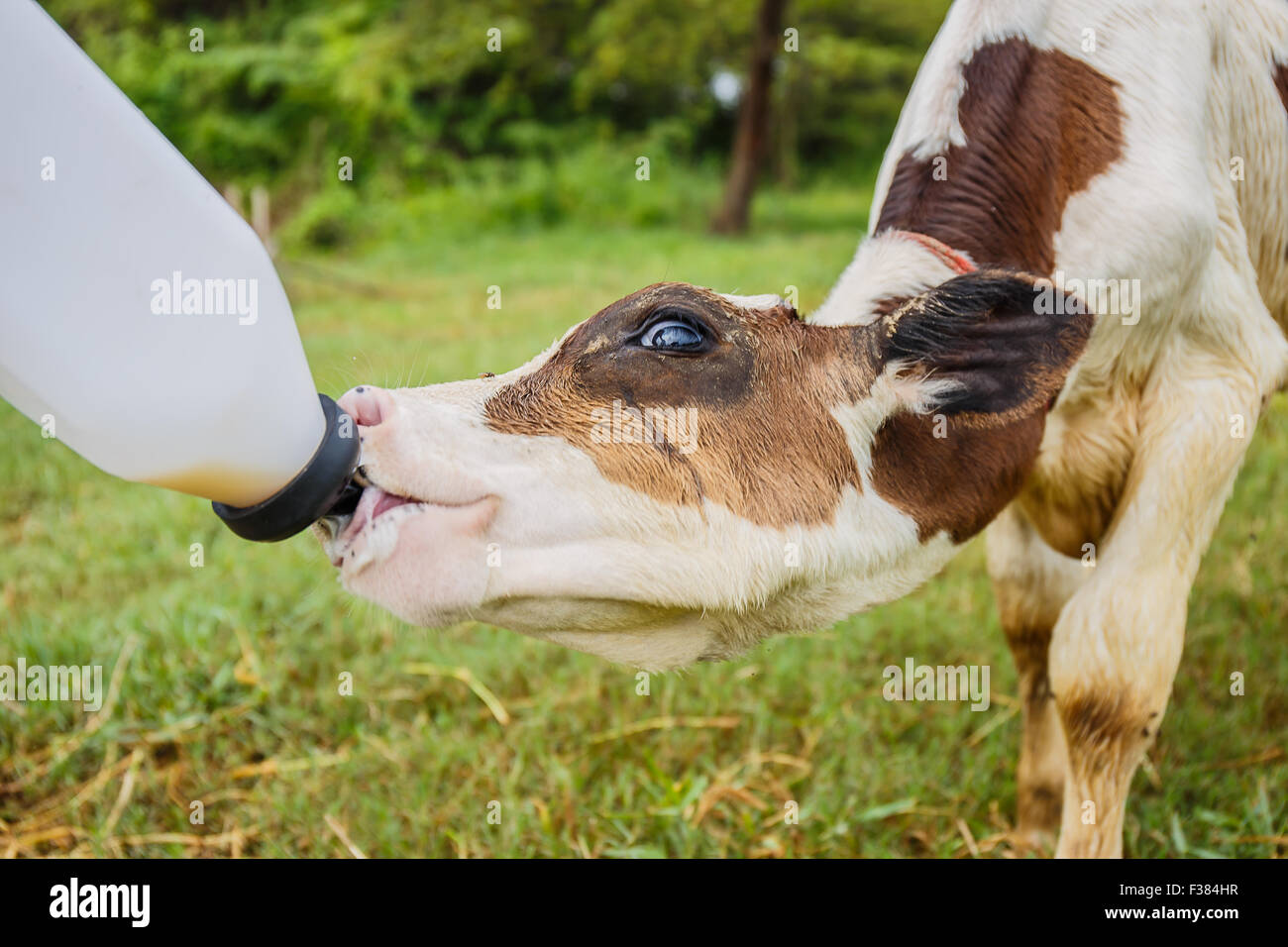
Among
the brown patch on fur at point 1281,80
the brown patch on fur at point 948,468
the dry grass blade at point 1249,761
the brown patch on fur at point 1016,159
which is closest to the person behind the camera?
the brown patch on fur at point 948,468

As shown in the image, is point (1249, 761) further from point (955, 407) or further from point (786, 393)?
point (786, 393)

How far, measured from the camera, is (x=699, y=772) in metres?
3.56

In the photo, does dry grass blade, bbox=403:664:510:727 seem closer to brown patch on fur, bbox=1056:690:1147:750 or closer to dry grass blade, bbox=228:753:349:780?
dry grass blade, bbox=228:753:349:780

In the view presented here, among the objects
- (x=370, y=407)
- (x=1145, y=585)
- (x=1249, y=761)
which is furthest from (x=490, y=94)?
(x=370, y=407)

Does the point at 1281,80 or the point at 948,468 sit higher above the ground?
the point at 1281,80

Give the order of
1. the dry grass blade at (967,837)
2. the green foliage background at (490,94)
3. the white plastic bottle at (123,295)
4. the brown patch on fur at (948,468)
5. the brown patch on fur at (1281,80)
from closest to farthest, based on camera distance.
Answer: the white plastic bottle at (123,295)
the brown patch on fur at (948,468)
the brown patch on fur at (1281,80)
the dry grass blade at (967,837)
the green foliage background at (490,94)

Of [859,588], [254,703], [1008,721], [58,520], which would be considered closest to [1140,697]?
[859,588]

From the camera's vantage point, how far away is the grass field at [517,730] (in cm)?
324

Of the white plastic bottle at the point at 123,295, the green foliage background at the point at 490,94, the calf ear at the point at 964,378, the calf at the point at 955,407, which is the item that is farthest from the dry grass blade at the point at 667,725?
the green foliage background at the point at 490,94

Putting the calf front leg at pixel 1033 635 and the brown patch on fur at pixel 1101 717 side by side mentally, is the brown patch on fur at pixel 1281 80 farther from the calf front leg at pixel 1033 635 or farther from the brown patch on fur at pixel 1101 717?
the brown patch on fur at pixel 1101 717

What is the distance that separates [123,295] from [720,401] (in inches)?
39.7

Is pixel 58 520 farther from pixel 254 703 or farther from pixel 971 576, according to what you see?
pixel 971 576

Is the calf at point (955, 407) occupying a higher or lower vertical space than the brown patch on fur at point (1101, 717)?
higher

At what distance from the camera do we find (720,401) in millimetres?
2160
